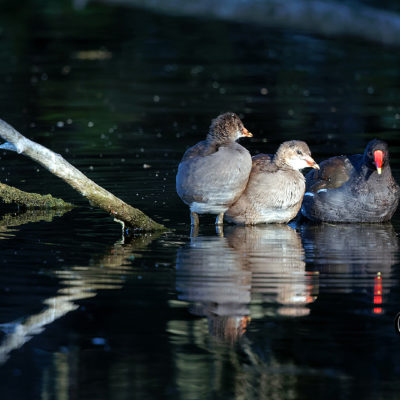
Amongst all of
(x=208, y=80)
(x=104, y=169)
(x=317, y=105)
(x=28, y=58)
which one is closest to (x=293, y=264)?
(x=104, y=169)

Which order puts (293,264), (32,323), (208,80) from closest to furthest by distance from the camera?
(32,323) → (293,264) → (208,80)

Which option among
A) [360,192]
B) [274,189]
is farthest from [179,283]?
[360,192]

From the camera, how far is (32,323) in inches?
302

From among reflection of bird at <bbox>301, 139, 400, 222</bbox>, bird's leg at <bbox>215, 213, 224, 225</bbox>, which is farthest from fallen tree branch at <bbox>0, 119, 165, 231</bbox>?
reflection of bird at <bbox>301, 139, 400, 222</bbox>

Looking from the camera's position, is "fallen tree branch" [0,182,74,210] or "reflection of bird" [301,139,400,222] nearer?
"reflection of bird" [301,139,400,222]

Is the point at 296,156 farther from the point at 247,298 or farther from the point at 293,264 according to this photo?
the point at 247,298

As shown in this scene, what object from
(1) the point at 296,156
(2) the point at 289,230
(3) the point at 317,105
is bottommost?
(2) the point at 289,230

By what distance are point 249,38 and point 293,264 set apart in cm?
2266

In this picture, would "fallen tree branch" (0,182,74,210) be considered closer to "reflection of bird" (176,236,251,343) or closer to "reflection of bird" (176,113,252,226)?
"reflection of bird" (176,113,252,226)

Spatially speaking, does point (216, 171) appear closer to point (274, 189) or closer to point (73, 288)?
point (274, 189)

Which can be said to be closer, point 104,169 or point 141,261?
point 141,261

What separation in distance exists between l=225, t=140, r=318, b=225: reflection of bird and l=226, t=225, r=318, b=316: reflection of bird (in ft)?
0.40

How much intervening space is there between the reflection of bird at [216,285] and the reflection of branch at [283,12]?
4.51 meters

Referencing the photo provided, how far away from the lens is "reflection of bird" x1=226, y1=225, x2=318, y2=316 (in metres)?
8.29
